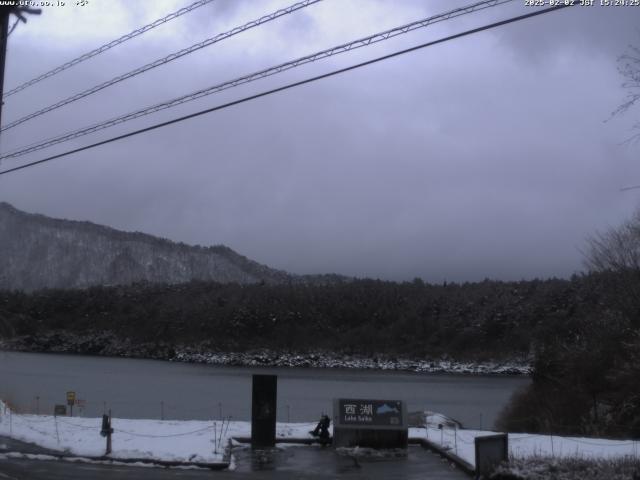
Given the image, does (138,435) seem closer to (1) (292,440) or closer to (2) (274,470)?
(1) (292,440)

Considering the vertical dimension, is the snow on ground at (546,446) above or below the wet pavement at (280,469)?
above

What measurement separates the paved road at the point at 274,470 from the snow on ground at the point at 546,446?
115 cm

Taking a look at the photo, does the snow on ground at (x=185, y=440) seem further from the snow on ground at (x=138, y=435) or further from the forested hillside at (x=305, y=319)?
the forested hillside at (x=305, y=319)

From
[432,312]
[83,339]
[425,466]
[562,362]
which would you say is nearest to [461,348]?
[432,312]

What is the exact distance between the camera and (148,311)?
178 metres

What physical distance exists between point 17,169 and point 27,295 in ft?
580

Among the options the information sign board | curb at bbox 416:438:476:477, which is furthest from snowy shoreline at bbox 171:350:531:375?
the information sign board

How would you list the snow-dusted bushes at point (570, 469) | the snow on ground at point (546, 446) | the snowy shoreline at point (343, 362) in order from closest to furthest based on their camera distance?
the snow-dusted bushes at point (570, 469)
the snow on ground at point (546, 446)
the snowy shoreline at point (343, 362)

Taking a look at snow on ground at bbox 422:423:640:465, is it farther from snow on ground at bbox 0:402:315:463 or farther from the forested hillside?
the forested hillside

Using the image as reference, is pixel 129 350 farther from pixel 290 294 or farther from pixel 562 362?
pixel 562 362

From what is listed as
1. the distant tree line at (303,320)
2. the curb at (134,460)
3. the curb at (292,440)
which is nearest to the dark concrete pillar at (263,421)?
the curb at (292,440)

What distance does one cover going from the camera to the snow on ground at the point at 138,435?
2030 centimetres

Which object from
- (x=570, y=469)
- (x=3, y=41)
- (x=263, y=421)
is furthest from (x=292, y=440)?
(x=3, y=41)

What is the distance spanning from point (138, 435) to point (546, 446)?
11.0m
